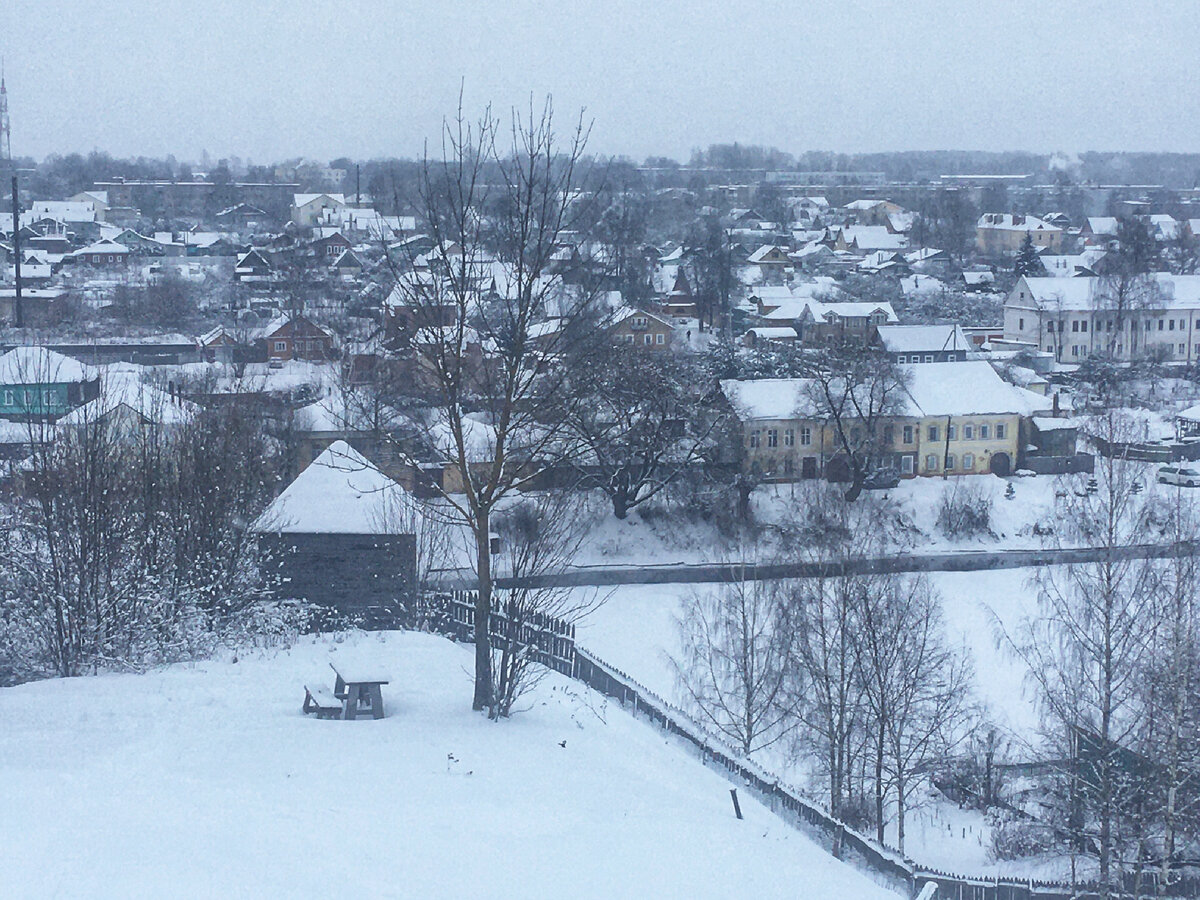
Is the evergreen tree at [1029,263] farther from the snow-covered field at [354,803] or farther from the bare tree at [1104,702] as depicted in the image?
the snow-covered field at [354,803]

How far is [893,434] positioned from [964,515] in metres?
2.11

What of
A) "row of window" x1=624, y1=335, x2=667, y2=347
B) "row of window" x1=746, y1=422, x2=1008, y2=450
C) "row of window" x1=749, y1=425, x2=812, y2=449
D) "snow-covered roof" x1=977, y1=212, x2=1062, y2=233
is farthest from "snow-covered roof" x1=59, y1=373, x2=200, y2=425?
"snow-covered roof" x1=977, y1=212, x2=1062, y2=233

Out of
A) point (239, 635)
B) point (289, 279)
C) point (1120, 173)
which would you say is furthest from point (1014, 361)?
point (1120, 173)

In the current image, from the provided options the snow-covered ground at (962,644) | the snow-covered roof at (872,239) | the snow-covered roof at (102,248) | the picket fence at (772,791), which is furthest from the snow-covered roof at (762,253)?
the picket fence at (772,791)

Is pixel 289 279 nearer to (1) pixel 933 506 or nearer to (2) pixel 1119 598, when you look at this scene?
(1) pixel 933 506

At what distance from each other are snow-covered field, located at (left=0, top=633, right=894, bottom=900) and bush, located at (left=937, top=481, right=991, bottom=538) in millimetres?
10967

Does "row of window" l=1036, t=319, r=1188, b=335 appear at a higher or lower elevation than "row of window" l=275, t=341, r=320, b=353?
higher

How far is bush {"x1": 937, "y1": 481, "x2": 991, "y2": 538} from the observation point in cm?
1580

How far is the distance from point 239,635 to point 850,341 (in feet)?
50.6

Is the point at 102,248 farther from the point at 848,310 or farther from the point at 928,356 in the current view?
the point at 928,356

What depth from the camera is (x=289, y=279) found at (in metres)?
31.0

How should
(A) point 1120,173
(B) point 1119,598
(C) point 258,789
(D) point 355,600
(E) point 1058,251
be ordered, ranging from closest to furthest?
1. (C) point 258,789
2. (B) point 1119,598
3. (D) point 355,600
4. (E) point 1058,251
5. (A) point 1120,173

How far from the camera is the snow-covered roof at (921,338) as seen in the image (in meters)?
23.6

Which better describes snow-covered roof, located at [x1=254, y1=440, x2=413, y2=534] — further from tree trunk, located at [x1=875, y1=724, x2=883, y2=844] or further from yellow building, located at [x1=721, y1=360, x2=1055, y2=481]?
yellow building, located at [x1=721, y1=360, x2=1055, y2=481]
